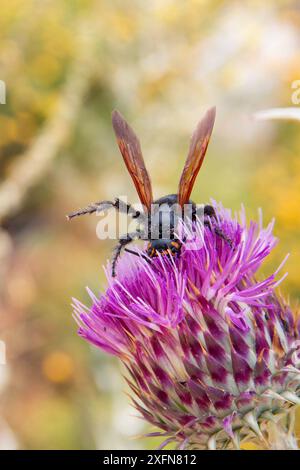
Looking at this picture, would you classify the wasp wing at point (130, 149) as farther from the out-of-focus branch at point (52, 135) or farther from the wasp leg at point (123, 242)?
the out-of-focus branch at point (52, 135)

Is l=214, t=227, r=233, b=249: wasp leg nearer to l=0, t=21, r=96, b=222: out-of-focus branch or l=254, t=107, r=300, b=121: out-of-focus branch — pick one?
l=254, t=107, r=300, b=121: out-of-focus branch

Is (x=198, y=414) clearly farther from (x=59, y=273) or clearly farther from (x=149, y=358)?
(x=59, y=273)

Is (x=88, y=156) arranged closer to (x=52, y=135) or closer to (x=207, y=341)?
(x=52, y=135)

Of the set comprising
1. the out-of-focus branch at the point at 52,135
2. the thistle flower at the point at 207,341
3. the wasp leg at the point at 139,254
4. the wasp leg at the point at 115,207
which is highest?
the out-of-focus branch at the point at 52,135

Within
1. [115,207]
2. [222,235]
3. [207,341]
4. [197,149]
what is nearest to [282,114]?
[197,149]

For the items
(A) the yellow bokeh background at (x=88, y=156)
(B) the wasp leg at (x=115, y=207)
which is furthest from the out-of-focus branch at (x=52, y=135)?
(B) the wasp leg at (x=115, y=207)

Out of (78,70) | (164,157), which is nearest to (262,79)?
(164,157)
